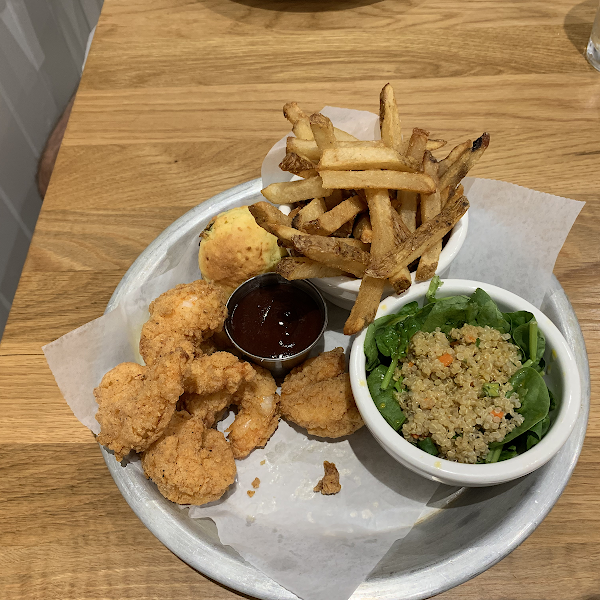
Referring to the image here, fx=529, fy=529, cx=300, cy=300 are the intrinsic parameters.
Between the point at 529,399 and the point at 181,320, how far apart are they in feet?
3.50

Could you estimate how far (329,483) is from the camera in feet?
5.42

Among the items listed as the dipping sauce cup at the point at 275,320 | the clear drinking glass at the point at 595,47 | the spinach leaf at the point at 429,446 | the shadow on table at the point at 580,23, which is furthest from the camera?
the shadow on table at the point at 580,23

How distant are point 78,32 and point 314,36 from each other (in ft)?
7.62

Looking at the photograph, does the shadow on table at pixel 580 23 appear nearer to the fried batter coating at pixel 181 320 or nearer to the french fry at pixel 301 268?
the french fry at pixel 301 268

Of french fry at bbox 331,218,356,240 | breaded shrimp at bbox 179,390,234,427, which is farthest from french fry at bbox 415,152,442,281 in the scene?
breaded shrimp at bbox 179,390,234,427

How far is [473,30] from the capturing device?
281cm

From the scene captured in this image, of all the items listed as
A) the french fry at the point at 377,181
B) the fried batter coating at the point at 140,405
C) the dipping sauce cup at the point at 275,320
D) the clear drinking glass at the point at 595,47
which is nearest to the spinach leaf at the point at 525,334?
the french fry at the point at 377,181

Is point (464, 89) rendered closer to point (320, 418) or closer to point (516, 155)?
point (516, 155)

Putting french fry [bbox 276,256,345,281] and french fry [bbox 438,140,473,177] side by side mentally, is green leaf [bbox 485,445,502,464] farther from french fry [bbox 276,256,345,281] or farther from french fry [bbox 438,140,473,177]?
french fry [bbox 438,140,473,177]

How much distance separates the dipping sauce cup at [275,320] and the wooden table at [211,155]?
1.93ft

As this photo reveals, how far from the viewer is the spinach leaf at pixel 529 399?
142 centimetres

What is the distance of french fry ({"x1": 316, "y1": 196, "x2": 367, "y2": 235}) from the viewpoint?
5.18 ft

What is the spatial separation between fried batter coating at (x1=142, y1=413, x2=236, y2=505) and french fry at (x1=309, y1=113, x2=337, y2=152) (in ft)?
3.05

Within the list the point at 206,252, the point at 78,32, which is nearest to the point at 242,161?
the point at 206,252
